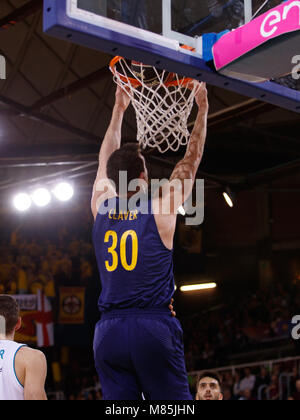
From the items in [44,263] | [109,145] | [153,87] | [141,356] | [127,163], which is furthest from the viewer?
[44,263]

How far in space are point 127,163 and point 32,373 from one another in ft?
4.87

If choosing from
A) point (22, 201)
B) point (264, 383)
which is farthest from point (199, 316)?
→ point (22, 201)

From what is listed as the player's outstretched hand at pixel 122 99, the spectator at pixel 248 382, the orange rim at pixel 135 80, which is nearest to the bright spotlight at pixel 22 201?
the spectator at pixel 248 382

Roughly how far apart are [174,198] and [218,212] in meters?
19.8

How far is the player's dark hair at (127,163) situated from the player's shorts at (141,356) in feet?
2.67

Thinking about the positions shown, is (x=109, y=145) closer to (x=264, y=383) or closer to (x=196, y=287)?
(x=264, y=383)

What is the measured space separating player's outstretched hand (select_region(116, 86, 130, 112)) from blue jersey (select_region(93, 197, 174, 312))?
1.19 meters

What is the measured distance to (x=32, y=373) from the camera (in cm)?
370

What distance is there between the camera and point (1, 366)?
12.4 feet

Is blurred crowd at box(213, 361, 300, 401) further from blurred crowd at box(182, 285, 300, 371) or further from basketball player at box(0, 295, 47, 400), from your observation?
basketball player at box(0, 295, 47, 400)

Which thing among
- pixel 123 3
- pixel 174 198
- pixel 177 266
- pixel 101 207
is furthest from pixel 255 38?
pixel 177 266

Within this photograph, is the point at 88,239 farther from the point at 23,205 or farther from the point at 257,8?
the point at 257,8

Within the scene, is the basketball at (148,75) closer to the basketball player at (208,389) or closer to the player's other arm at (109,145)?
the player's other arm at (109,145)

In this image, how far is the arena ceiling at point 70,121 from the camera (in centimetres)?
1159
